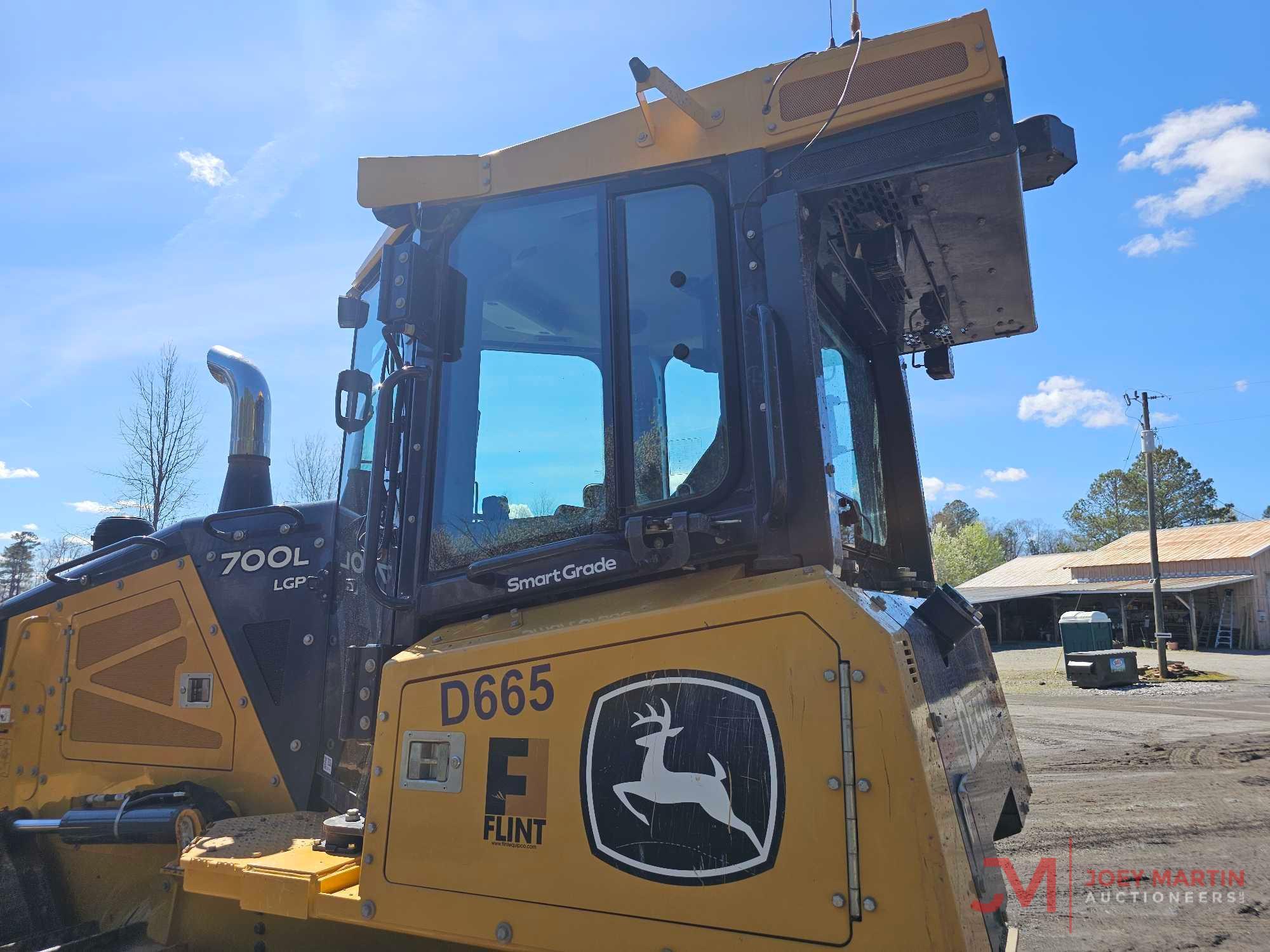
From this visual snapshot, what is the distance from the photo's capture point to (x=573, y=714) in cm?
204

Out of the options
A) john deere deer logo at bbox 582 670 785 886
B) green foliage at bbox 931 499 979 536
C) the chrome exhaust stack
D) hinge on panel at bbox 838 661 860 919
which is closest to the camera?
hinge on panel at bbox 838 661 860 919

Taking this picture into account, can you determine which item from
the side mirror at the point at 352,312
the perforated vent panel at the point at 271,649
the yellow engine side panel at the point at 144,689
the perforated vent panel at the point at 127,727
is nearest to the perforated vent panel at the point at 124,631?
the yellow engine side panel at the point at 144,689

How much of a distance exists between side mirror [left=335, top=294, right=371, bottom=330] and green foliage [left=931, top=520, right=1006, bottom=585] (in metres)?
50.5

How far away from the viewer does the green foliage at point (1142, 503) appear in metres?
50.7

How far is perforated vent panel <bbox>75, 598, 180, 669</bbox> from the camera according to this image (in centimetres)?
317

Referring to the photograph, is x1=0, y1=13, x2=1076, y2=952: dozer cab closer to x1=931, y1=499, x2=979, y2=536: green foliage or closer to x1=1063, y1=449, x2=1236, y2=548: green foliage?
x1=1063, y1=449, x2=1236, y2=548: green foliage

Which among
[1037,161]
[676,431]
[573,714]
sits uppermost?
[1037,161]

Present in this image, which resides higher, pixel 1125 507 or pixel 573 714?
pixel 1125 507

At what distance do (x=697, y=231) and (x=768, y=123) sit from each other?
1.16 feet

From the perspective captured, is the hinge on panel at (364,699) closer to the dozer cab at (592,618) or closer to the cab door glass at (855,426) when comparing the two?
the dozer cab at (592,618)

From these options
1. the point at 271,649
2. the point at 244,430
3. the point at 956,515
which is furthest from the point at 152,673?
the point at 956,515

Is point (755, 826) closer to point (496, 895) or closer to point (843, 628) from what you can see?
point (843, 628)

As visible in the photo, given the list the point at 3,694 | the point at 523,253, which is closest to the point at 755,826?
the point at 523,253

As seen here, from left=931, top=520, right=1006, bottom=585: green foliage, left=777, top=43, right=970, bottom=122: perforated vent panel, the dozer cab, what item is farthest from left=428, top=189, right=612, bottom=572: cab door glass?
left=931, top=520, right=1006, bottom=585: green foliage
